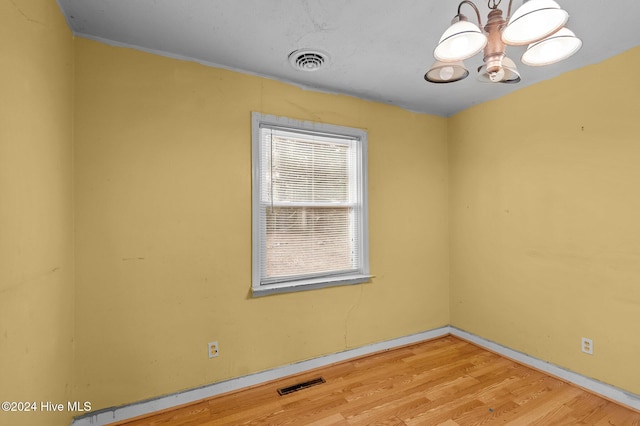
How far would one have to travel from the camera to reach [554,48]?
129 cm

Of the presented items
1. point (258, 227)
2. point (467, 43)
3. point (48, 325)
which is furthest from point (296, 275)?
point (467, 43)

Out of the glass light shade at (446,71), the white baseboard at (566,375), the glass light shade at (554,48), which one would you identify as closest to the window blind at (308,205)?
the glass light shade at (446,71)

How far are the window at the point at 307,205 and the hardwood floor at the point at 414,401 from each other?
790mm

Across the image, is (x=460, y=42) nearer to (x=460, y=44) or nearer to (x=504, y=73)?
(x=460, y=44)

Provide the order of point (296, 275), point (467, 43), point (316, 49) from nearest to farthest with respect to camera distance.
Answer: point (467, 43)
point (316, 49)
point (296, 275)

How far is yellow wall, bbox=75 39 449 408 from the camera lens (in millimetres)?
1950

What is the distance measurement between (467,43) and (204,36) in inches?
63.6

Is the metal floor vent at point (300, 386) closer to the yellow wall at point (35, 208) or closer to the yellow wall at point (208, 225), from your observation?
the yellow wall at point (208, 225)

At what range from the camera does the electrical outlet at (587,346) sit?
2.31 metres

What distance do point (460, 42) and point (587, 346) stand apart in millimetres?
2538

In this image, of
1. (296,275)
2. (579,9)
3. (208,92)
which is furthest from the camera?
(296,275)

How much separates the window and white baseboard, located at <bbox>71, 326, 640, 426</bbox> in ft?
2.22

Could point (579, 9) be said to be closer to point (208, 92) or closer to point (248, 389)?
point (208, 92)

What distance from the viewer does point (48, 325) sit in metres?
1.50
